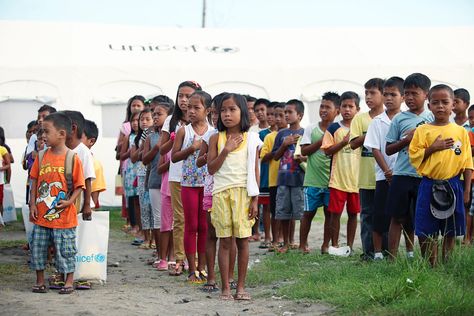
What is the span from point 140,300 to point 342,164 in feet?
10.7

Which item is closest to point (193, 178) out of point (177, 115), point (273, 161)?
point (177, 115)

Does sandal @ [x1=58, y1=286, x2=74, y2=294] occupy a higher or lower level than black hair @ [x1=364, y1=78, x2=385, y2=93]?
lower

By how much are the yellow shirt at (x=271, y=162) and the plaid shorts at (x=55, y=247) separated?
394 centimetres

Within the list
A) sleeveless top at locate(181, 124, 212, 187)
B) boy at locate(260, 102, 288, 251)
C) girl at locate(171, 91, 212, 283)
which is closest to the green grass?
girl at locate(171, 91, 212, 283)

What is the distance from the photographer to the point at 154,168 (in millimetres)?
9117

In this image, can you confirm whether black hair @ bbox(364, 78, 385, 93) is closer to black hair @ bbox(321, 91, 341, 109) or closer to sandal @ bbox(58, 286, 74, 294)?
black hair @ bbox(321, 91, 341, 109)

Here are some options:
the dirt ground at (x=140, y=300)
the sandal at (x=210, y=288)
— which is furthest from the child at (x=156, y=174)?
the sandal at (x=210, y=288)

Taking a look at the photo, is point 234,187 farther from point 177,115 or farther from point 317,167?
point 317,167

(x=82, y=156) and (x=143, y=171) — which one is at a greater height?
(x=82, y=156)

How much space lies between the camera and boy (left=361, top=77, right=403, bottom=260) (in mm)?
8062

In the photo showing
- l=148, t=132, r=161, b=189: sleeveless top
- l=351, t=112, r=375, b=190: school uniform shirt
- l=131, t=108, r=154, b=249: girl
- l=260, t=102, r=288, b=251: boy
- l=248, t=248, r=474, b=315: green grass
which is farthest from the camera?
l=260, t=102, r=288, b=251: boy

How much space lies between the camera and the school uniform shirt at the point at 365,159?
28.0ft

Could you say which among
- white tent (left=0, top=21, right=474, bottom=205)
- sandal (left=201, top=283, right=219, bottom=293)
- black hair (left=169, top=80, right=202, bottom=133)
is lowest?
sandal (left=201, top=283, right=219, bottom=293)

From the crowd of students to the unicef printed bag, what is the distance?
165 millimetres
